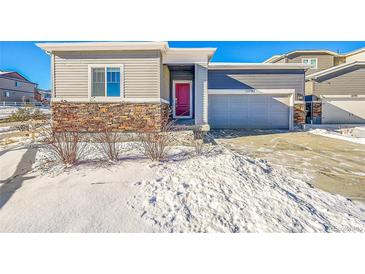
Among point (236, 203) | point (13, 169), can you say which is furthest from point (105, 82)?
point (236, 203)

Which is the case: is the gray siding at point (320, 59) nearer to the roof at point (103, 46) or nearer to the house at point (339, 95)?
the house at point (339, 95)

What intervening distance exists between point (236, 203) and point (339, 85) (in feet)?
57.5

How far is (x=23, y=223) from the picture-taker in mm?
3119

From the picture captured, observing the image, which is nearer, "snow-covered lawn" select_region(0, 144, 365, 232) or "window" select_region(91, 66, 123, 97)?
"snow-covered lawn" select_region(0, 144, 365, 232)

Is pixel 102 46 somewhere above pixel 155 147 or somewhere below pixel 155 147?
above

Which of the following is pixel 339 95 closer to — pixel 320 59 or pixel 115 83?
pixel 320 59

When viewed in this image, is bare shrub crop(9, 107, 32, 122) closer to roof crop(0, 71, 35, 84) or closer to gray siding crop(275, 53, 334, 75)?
gray siding crop(275, 53, 334, 75)

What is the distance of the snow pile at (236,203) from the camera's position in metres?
3.15

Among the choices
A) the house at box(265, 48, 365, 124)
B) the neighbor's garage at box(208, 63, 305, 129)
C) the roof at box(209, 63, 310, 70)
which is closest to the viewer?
the roof at box(209, 63, 310, 70)

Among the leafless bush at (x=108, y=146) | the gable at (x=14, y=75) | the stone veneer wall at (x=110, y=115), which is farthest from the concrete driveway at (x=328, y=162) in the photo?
the gable at (x=14, y=75)

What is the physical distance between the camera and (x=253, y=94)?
47.8 ft

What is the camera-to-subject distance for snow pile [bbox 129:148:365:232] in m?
3.15

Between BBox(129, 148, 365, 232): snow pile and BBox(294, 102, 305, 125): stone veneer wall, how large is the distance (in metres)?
11.3

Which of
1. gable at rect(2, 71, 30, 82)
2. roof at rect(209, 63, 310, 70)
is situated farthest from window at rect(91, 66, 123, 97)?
gable at rect(2, 71, 30, 82)
